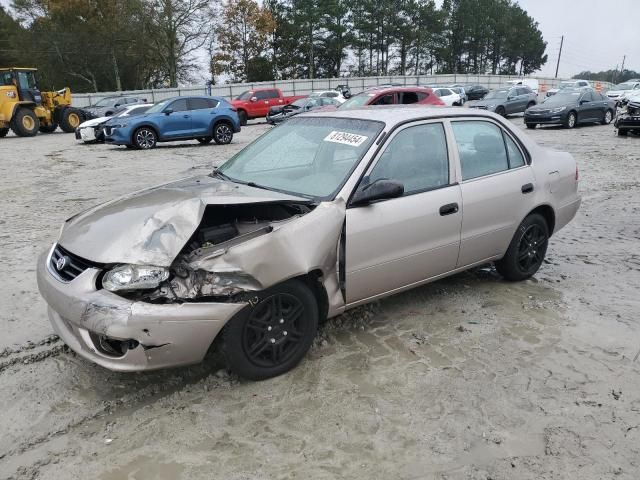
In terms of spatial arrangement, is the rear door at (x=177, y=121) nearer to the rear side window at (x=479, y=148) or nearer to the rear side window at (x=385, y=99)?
the rear side window at (x=385, y=99)

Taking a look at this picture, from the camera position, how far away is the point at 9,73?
70.4 feet

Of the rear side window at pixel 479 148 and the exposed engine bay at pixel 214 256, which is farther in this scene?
the rear side window at pixel 479 148

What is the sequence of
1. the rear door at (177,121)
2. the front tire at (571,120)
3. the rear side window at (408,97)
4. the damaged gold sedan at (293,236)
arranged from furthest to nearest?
the front tire at (571,120) → the rear door at (177,121) → the rear side window at (408,97) → the damaged gold sedan at (293,236)

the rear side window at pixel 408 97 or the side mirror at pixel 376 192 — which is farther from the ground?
the side mirror at pixel 376 192

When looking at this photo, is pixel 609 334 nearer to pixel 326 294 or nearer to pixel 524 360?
pixel 524 360

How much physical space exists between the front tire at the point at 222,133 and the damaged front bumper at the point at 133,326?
49.8ft

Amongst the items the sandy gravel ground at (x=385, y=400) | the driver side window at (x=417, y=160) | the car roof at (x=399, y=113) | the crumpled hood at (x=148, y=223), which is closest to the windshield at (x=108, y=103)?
the sandy gravel ground at (x=385, y=400)

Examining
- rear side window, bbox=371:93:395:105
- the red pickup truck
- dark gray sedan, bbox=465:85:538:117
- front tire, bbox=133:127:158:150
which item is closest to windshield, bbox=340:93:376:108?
rear side window, bbox=371:93:395:105

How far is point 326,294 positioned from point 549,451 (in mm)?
1524

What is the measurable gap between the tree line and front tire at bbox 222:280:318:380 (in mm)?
48565

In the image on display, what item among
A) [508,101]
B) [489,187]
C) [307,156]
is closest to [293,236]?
[307,156]

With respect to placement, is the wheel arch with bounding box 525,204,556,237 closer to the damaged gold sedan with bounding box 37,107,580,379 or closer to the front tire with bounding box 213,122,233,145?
the damaged gold sedan with bounding box 37,107,580,379

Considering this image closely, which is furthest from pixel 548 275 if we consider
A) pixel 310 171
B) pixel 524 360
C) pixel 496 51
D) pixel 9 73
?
pixel 496 51

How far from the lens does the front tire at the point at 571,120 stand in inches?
779
